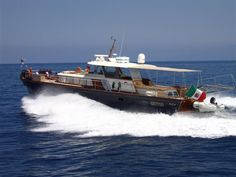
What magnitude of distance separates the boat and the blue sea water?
1.65 ft

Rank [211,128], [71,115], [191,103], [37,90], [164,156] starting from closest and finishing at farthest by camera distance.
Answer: [164,156] → [211,128] → [191,103] → [71,115] → [37,90]

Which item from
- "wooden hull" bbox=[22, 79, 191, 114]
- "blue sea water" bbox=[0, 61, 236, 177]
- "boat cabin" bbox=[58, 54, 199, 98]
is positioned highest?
"boat cabin" bbox=[58, 54, 199, 98]

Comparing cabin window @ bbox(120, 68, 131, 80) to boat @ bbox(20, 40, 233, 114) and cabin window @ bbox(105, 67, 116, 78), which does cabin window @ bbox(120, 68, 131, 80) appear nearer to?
boat @ bbox(20, 40, 233, 114)

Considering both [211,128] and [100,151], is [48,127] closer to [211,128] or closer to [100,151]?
[100,151]

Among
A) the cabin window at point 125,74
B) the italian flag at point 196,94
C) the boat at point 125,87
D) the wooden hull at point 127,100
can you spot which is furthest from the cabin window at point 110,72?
the italian flag at point 196,94

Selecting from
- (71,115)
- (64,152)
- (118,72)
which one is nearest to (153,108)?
(118,72)

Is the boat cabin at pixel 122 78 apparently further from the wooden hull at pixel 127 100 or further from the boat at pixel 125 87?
the wooden hull at pixel 127 100

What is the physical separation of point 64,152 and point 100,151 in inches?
57.9

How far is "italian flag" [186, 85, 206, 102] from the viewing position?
753 inches

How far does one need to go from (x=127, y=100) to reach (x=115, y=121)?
172 cm

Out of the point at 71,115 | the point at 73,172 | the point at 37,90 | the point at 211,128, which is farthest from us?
the point at 37,90

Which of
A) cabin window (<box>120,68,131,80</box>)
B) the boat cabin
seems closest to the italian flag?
the boat cabin

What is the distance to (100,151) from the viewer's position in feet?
48.8

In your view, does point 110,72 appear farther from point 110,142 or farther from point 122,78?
point 110,142
